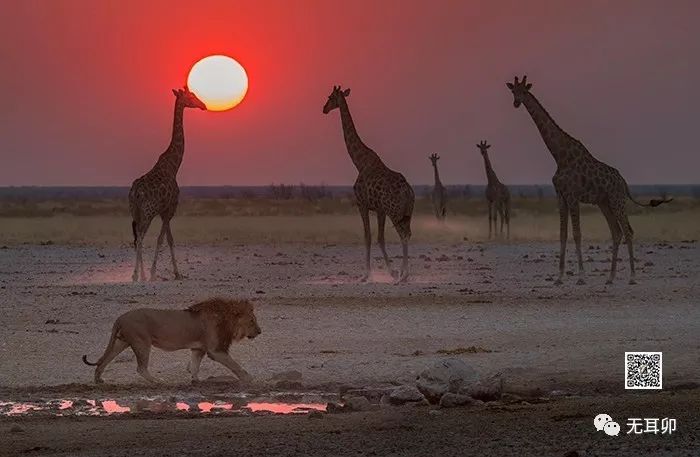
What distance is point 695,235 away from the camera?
38.0 m

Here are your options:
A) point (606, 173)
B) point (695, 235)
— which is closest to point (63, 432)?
point (606, 173)

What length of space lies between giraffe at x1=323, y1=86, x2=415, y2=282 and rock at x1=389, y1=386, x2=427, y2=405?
11.0m

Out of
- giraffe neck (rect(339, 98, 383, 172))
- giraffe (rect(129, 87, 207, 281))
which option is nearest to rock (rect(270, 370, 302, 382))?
giraffe (rect(129, 87, 207, 281))

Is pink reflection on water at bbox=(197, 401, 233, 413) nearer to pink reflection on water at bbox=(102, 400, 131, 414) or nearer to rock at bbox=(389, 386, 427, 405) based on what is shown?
pink reflection on water at bbox=(102, 400, 131, 414)

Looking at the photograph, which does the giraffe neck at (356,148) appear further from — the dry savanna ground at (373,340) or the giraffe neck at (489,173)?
the giraffe neck at (489,173)

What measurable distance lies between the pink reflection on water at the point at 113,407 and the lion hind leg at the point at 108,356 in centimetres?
81

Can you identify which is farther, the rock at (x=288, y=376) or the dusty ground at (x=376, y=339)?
the rock at (x=288, y=376)

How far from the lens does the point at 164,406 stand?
37.0ft

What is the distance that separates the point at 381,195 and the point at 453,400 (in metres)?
12.6

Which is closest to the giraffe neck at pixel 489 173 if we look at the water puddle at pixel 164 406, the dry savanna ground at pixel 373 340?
the dry savanna ground at pixel 373 340

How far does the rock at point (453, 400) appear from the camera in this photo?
10.8 meters

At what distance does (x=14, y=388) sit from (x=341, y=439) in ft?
12.5

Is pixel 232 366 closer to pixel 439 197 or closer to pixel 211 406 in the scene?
pixel 211 406

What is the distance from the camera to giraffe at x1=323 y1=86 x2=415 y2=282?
75.8ft
